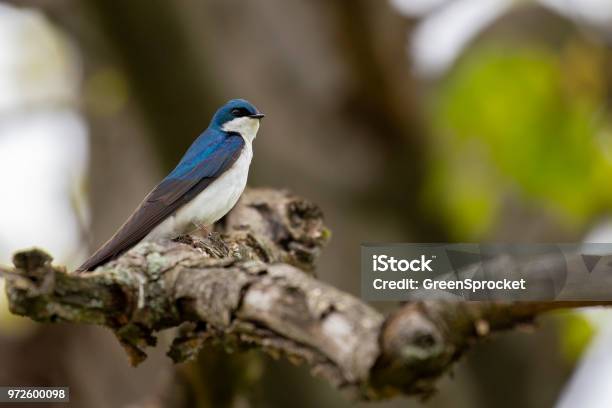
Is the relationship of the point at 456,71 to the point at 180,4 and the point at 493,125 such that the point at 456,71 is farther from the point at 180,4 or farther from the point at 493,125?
the point at 180,4

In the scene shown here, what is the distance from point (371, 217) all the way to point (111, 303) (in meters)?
2.76

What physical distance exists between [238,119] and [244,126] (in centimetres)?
4

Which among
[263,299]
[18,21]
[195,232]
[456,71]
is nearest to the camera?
[263,299]

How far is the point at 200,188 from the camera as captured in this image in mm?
2826

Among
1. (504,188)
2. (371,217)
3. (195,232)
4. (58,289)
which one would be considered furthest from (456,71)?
(58,289)

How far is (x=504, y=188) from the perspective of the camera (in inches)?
179

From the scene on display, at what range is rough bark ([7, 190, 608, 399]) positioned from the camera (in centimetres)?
99

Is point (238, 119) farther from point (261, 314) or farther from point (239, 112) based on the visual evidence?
point (261, 314)

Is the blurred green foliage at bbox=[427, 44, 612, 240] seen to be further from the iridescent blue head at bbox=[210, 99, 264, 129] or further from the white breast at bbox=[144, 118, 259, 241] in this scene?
the white breast at bbox=[144, 118, 259, 241]

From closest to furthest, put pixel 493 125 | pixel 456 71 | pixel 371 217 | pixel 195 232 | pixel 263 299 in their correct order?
pixel 263 299, pixel 195 232, pixel 493 125, pixel 371 217, pixel 456 71

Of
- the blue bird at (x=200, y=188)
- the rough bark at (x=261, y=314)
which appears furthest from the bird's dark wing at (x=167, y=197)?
the rough bark at (x=261, y=314)

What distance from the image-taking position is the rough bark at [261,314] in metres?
0.99

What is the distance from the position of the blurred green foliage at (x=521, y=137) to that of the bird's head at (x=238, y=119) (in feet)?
3.38

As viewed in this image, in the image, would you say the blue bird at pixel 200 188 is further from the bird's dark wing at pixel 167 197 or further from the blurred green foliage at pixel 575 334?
the blurred green foliage at pixel 575 334
